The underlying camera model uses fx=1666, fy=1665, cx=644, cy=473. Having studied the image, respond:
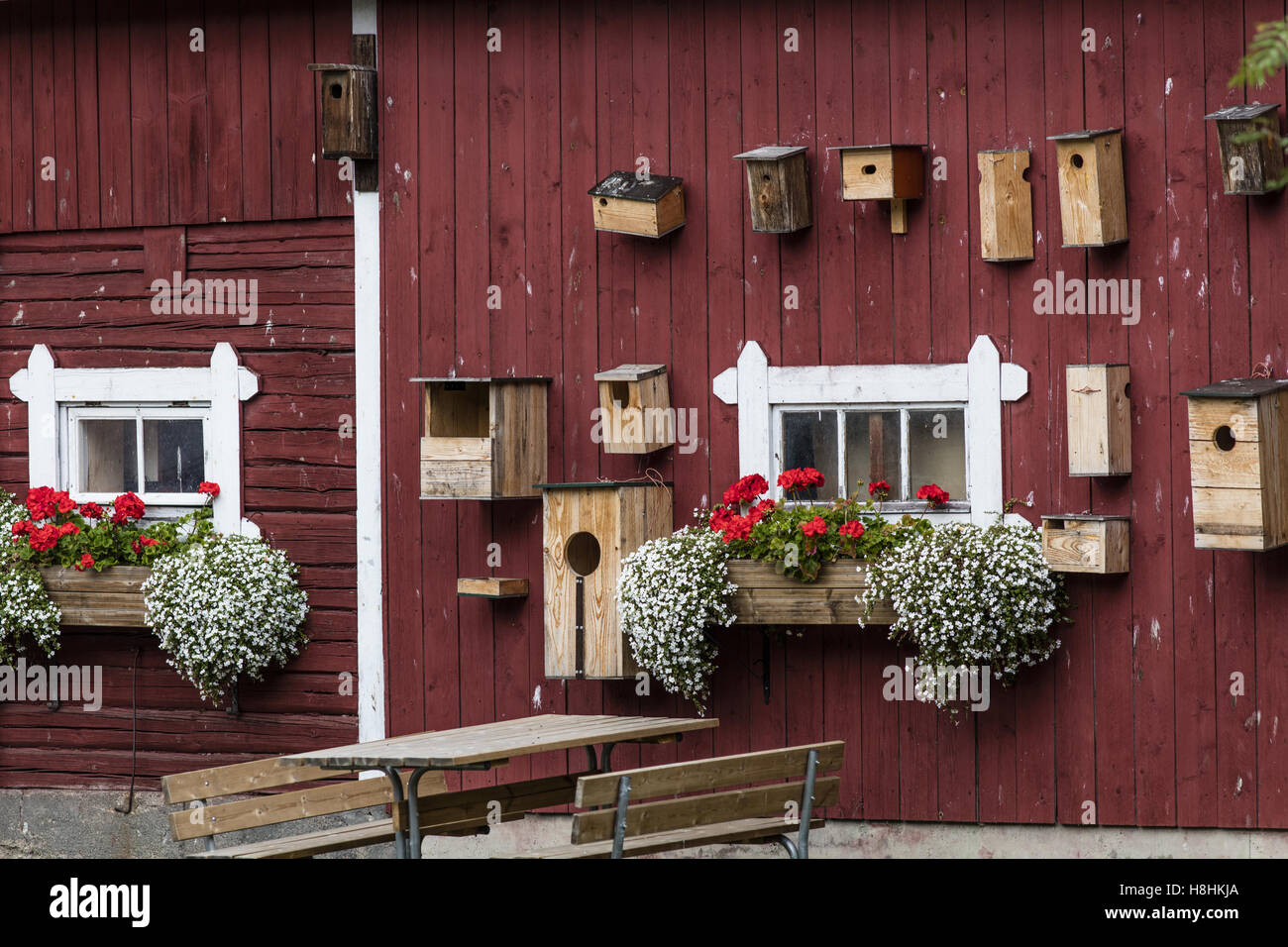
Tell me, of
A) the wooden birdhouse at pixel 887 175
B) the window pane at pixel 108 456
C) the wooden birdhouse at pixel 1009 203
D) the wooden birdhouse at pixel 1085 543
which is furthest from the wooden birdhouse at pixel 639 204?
the window pane at pixel 108 456

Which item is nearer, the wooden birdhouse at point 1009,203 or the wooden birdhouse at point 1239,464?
the wooden birdhouse at point 1239,464

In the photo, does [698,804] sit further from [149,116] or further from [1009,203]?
[149,116]

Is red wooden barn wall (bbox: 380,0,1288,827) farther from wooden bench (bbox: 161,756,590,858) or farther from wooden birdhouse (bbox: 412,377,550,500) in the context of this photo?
wooden bench (bbox: 161,756,590,858)

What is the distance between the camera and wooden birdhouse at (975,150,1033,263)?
6.77 meters

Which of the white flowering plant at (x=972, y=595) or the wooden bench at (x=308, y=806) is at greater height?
the white flowering plant at (x=972, y=595)

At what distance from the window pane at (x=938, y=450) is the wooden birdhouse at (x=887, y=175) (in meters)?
0.80

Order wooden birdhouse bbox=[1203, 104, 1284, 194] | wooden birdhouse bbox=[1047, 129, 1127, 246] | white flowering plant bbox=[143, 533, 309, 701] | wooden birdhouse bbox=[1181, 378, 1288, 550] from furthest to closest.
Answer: white flowering plant bbox=[143, 533, 309, 701] → wooden birdhouse bbox=[1047, 129, 1127, 246] → wooden birdhouse bbox=[1203, 104, 1284, 194] → wooden birdhouse bbox=[1181, 378, 1288, 550]

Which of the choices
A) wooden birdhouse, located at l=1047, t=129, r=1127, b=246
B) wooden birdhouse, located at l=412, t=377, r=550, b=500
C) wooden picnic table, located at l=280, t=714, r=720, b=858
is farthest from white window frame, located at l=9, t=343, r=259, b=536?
wooden birdhouse, located at l=1047, t=129, r=1127, b=246

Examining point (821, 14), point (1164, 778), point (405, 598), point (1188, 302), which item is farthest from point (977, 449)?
point (405, 598)

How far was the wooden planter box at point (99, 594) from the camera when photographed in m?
7.79

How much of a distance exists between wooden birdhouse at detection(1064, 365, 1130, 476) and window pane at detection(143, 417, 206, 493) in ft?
13.5

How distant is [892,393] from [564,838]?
2.45m

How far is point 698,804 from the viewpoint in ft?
18.7

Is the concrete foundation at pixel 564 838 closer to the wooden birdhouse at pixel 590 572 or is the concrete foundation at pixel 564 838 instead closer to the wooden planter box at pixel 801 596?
the wooden birdhouse at pixel 590 572
